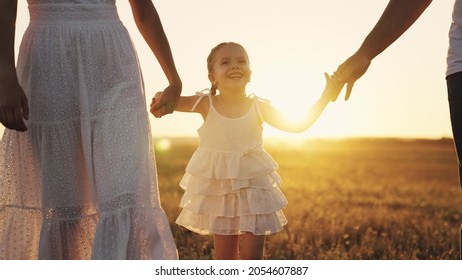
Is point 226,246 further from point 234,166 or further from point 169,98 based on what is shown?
point 169,98

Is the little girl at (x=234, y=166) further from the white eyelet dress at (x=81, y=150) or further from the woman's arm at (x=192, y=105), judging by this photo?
the white eyelet dress at (x=81, y=150)

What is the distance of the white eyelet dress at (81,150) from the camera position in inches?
200

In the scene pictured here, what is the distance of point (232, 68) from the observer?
6488mm

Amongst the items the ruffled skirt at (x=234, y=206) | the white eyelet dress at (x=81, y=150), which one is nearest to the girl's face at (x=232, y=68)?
the ruffled skirt at (x=234, y=206)

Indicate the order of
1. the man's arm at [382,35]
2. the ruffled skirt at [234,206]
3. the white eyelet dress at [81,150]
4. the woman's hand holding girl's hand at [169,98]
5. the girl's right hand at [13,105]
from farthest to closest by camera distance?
the ruffled skirt at [234,206] < the woman's hand holding girl's hand at [169,98] < the man's arm at [382,35] < the white eyelet dress at [81,150] < the girl's right hand at [13,105]

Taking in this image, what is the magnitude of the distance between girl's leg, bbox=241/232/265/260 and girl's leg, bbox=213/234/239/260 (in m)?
0.13

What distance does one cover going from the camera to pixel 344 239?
9.03m

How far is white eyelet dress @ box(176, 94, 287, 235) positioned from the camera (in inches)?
248

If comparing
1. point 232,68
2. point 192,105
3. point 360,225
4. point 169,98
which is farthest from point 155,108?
point 360,225

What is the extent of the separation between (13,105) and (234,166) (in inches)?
72.5

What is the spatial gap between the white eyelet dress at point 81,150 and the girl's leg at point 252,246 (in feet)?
3.57

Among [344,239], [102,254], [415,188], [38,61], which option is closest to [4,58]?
[38,61]

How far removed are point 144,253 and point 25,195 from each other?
0.81 m

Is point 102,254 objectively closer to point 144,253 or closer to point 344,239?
point 144,253
